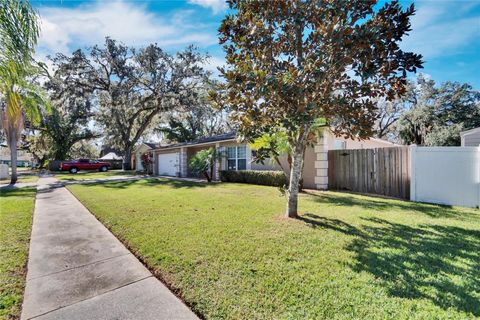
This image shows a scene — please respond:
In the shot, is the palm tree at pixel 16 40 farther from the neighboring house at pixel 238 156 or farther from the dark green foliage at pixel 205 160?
the dark green foliage at pixel 205 160

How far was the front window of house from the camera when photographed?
15.0m

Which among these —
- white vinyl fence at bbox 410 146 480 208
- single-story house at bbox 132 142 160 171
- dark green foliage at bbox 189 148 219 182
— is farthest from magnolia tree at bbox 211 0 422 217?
single-story house at bbox 132 142 160 171

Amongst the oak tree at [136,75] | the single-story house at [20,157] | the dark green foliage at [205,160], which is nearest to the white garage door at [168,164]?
the oak tree at [136,75]

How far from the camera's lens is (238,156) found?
15.3 m

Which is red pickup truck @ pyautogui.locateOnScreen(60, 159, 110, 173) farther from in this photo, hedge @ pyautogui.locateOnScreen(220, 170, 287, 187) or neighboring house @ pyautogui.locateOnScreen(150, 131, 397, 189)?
hedge @ pyautogui.locateOnScreen(220, 170, 287, 187)

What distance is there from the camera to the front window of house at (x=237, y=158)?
591 inches

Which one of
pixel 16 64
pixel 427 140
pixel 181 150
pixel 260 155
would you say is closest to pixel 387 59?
pixel 260 155

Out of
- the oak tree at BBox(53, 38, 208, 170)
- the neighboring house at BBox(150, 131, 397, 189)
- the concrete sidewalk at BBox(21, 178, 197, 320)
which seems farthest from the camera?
the oak tree at BBox(53, 38, 208, 170)

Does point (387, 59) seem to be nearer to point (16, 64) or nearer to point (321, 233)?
point (321, 233)

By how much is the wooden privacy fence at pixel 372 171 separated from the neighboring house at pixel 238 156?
20.2 inches

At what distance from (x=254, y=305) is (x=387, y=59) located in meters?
4.86

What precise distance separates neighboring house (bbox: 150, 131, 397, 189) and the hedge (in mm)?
533

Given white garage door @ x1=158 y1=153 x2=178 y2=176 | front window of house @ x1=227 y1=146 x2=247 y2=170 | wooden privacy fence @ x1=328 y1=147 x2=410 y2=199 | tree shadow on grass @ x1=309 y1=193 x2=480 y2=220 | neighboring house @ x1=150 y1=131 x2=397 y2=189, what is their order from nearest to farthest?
tree shadow on grass @ x1=309 y1=193 x2=480 y2=220 < wooden privacy fence @ x1=328 y1=147 x2=410 y2=199 < neighboring house @ x1=150 y1=131 x2=397 y2=189 < front window of house @ x1=227 y1=146 x2=247 y2=170 < white garage door @ x1=158 y1=153 x2=178 y2=176

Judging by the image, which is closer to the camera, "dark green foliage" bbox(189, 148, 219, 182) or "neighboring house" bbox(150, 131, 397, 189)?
"neighboring house" bbox(150, 131, 397, 189)
